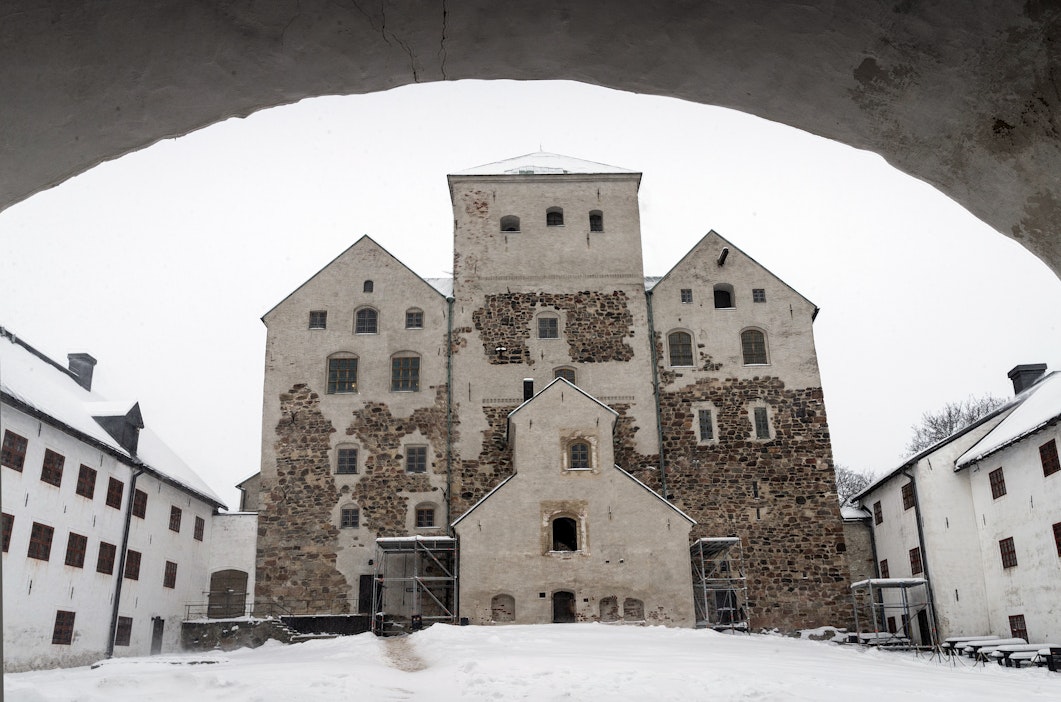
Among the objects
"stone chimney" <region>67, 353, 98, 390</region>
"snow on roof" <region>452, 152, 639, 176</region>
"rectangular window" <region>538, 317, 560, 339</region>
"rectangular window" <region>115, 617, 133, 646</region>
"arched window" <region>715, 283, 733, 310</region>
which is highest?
"snow on roof" <region>452, 152, 639, 176</region>

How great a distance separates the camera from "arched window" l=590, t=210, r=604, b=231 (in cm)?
3353

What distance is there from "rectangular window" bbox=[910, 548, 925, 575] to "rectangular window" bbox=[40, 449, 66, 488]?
2513cm

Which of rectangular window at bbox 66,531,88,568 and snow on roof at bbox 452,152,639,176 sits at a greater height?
snow on roof at bbox 452,152,639,176

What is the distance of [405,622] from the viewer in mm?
27438

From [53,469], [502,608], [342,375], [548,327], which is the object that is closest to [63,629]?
[53,469]

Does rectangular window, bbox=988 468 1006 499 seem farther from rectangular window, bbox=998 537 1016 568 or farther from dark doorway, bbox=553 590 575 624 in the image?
dark doorway, bbox=553 590 575 624

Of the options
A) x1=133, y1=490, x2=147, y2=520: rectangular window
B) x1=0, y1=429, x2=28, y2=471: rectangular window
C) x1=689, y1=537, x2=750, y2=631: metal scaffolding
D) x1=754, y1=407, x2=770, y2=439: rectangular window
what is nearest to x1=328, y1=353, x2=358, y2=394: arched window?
x1=133, y1=490, x2=147, y2=520: rectangular window

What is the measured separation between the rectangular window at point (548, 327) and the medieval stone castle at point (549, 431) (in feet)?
0.16

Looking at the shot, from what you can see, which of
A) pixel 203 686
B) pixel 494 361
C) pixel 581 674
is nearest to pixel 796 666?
pixel 581 674

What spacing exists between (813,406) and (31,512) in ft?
76.8

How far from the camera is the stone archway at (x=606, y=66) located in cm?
282

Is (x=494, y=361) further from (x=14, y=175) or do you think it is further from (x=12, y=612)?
(x=14, y=175)

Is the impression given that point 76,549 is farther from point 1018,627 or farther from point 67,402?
point 1018,627

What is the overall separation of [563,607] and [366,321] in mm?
12243
